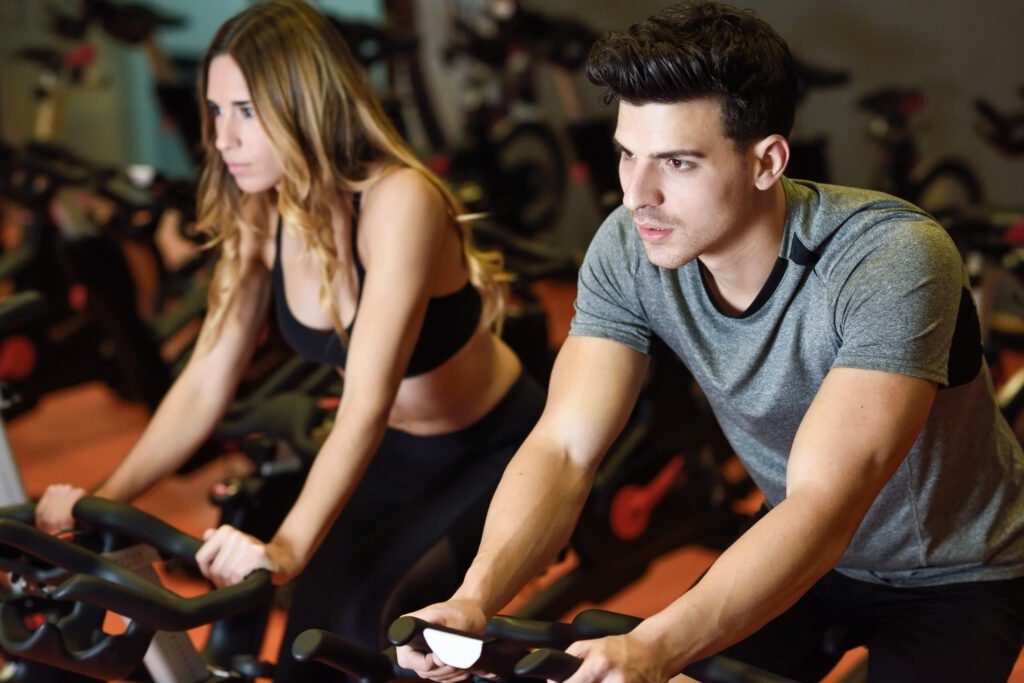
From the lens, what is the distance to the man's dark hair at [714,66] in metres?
1.23

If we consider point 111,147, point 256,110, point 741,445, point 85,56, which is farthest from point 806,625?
point 111,147

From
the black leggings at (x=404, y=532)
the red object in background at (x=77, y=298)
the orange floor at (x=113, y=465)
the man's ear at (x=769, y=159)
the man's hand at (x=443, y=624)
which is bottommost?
the orange floor at (x=113, y=465)

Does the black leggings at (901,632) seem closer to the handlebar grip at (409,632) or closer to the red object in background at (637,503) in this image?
the handlebar grip at (409,632)

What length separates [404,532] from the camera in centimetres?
188

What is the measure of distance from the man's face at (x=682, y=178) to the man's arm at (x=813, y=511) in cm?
21

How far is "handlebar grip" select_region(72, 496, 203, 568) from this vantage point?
1.51 metres

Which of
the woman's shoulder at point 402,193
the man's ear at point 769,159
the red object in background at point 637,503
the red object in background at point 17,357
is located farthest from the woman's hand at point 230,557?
the red object in background at point 17,357

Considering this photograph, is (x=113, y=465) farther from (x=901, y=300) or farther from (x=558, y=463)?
(x=901, y=300)

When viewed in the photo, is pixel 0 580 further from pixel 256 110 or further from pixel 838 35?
pixel 838 35

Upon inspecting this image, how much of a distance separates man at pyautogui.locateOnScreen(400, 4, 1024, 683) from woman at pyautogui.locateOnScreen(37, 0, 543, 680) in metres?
0.38

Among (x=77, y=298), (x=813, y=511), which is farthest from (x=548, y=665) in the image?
(x=77, y=298)

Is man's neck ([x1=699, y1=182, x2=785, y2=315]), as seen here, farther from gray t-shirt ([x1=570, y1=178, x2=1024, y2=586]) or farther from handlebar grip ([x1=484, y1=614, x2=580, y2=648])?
handlebar grip ([x1=484, y1=614, x2=580, y2=648])

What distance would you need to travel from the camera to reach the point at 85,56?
4.91 meters

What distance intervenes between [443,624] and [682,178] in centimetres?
54
